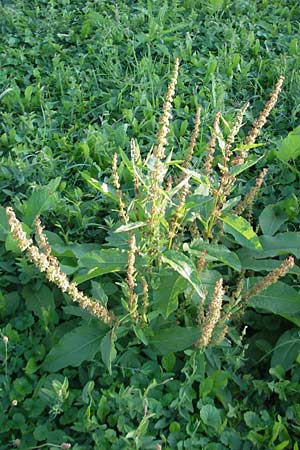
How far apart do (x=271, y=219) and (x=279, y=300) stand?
0.53m

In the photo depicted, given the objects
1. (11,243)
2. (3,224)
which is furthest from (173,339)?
(3,224)

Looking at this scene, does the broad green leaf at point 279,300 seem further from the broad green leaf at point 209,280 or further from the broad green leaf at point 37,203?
the broad green leaf at point 37,203

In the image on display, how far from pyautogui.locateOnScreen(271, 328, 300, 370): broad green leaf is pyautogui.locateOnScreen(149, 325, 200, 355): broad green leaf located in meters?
0.34

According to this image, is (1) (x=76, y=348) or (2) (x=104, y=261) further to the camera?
(1) (x=76, y=348)

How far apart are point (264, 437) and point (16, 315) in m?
1.07

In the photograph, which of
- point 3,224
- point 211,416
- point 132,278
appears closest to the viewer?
point 132,278

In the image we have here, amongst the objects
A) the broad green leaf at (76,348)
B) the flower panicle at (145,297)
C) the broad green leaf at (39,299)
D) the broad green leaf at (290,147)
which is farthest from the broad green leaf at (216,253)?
the broad green leaf at (290,147)

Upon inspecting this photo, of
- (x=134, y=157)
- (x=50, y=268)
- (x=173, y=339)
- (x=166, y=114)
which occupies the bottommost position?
(x=173, y=339)

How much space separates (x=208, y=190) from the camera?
248 centimetres

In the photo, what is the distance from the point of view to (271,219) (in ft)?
9.61

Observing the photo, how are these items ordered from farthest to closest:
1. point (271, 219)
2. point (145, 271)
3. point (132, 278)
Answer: point (271, 219) < point (145, 271) < point (132, 278)

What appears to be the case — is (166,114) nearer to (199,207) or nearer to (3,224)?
(199,207)

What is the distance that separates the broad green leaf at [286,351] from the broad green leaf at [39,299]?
875 mm

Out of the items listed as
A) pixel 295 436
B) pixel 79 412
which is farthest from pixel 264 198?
pixel 79 412
